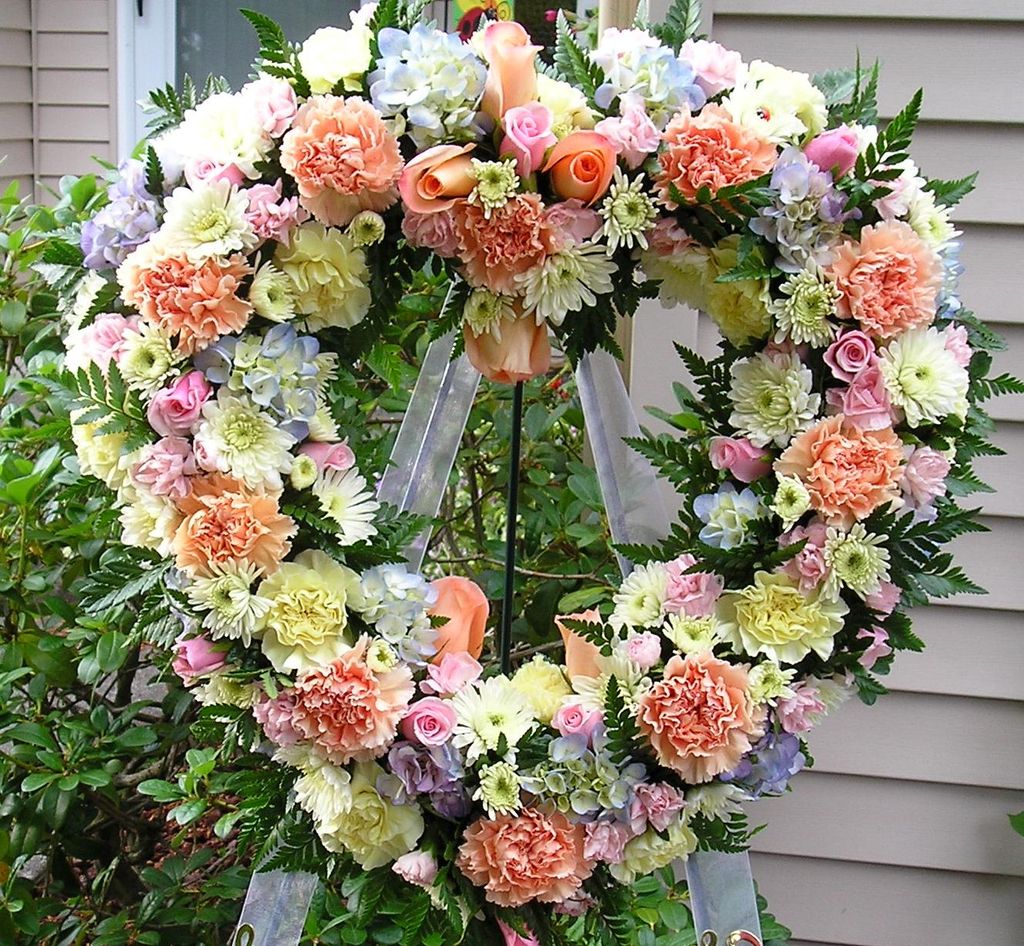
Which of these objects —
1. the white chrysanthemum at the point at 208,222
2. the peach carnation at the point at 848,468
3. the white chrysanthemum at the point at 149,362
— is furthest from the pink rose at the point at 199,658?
the peach carnation at the point at 848,468

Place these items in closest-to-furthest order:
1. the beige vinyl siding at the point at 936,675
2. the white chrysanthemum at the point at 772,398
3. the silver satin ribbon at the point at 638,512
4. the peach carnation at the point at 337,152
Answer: the peach carnation at the point at 337,152 → the white chrysanthemum at the point at 772,398 → the silver satin ribbon at the point at 638,512 → the beige vinyl siding at the point at 936,675

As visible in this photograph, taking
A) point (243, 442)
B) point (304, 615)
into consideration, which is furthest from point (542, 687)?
point (243, 442)

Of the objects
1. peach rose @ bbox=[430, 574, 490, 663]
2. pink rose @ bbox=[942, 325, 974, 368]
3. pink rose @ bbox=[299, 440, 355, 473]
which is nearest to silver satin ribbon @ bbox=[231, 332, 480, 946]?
peach rose @ bbox=[430, 574, 490, 663]

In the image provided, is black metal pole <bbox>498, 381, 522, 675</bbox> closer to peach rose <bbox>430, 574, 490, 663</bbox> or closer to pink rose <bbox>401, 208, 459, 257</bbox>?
peach rose <bbox>430, 574, 490, 663</bbox>

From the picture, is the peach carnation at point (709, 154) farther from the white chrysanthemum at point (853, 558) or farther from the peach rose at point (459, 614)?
the peach rose at point (459, 614)

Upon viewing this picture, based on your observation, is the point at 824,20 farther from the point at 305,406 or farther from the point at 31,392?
the point at 31,392

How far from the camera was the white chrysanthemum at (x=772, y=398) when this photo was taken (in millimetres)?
1018

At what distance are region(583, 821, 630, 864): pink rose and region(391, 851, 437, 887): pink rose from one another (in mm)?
136

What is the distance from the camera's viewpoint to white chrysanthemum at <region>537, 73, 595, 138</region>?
0.99 meters

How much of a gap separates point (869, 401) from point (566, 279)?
0.95 feet

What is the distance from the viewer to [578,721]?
3.32 ft

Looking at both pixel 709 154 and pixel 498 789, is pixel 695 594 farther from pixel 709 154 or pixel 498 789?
pixel 709 154

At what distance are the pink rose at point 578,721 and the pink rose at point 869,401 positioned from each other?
13.8 inches

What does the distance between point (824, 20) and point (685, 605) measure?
32.1 inches
